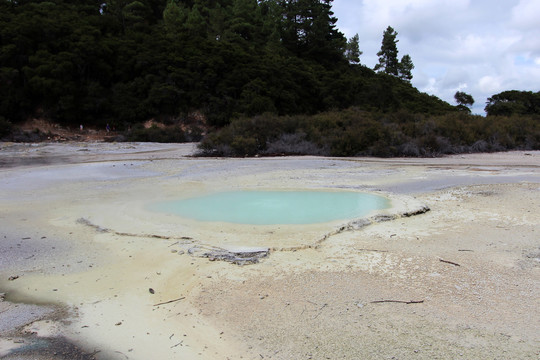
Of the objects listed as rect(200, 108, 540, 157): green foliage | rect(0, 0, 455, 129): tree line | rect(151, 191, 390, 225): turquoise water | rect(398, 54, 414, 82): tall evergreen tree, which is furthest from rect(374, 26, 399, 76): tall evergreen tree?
rect(151, 191, 390, 225): turquoise water

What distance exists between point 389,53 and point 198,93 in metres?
40.6

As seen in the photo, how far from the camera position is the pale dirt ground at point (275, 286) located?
3.08 metres

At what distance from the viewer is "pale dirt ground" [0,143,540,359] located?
3084mm

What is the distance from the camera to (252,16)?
194 feet

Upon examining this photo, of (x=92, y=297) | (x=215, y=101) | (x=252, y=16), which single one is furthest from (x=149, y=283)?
(x=252, y=16)

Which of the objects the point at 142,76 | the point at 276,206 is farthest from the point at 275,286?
the point at 142,76

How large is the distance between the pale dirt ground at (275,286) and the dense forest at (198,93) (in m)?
12.6

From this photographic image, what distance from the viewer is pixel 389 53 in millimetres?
64938

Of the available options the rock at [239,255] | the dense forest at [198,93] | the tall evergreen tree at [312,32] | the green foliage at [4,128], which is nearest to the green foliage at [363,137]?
the dense forest at [198,93]

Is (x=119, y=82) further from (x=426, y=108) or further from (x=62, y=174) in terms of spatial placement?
(x=426, y=108)

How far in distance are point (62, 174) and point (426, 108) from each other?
4065 cm

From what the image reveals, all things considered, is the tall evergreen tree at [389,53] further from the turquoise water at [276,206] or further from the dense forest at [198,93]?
the turquoise water at [276,206]

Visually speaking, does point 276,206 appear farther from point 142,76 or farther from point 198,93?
point 142,76

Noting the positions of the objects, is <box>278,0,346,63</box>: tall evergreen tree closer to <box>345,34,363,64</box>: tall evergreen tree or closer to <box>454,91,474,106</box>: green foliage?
<box>345,34,363,64</box>: tall evergreen tree
